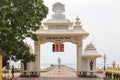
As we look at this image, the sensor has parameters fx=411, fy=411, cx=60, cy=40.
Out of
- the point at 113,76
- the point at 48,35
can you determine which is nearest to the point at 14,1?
the point at 113,76

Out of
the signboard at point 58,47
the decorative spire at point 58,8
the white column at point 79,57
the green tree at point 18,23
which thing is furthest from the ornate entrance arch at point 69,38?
the green tree at point 18,23

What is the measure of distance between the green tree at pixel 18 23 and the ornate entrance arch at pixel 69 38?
1143 cm

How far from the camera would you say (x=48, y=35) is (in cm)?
4541

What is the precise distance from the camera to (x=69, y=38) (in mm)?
46062

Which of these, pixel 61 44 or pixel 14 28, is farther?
pixel 61 44

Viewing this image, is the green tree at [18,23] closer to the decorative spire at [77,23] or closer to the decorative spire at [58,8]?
the decorative spire at [77,23]

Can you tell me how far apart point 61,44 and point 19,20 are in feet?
47.9

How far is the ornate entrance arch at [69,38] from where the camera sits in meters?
45.4

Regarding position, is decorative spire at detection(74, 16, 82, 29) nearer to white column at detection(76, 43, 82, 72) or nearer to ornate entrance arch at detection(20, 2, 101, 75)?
ornate entrance arch at detection(20, 2, 101, 75)

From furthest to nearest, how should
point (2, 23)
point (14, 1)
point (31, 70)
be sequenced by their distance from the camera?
point (31, 70) → point (14, 1) → point (2, 23)

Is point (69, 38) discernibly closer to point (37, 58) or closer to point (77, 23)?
point (77, 23)

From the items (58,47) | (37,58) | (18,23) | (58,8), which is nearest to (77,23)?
(58,8)

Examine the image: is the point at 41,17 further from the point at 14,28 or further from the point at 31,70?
the point at 31,70

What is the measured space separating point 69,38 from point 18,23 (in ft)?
47.7
